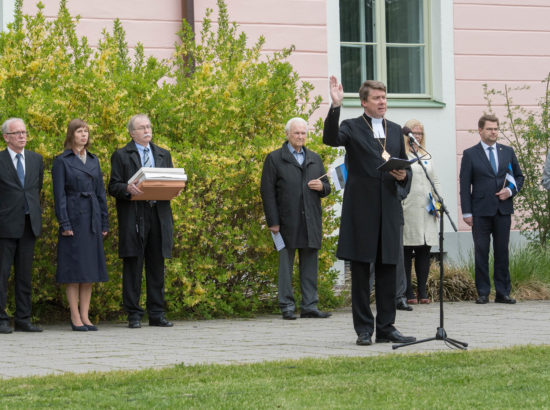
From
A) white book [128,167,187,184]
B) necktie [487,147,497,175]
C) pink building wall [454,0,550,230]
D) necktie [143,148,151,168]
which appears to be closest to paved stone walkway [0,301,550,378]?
white book [128,167,187,184]

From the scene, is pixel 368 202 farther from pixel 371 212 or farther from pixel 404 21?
pixel 404 21

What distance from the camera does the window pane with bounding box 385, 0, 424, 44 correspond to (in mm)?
15531

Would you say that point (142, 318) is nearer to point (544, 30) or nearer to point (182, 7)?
point (182, 7)

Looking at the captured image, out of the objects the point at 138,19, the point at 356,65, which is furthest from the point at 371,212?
the point at 356,65

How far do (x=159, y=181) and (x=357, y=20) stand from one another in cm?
661

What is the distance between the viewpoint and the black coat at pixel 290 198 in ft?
34.7

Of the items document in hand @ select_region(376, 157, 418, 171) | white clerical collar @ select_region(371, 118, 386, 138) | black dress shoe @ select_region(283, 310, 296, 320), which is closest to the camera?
document in hand @ select_region(376, 157, 418, 171)

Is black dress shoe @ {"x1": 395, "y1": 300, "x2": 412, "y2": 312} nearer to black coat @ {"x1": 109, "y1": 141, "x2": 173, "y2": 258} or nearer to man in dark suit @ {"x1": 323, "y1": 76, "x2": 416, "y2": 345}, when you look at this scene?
black coat @ {"x1": 109, "y1": 141, "x2": 173, "y2": 258}

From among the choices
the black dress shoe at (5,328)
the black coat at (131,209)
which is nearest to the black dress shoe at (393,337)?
the black coat at (131,209)

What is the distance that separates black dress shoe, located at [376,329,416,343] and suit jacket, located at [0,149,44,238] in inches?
135

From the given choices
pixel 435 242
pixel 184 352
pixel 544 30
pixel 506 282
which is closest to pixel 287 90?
A: pixel 435 242

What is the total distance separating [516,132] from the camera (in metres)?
14.5

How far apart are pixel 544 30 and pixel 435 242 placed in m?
5.42

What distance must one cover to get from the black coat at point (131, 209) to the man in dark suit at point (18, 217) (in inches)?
29.1
